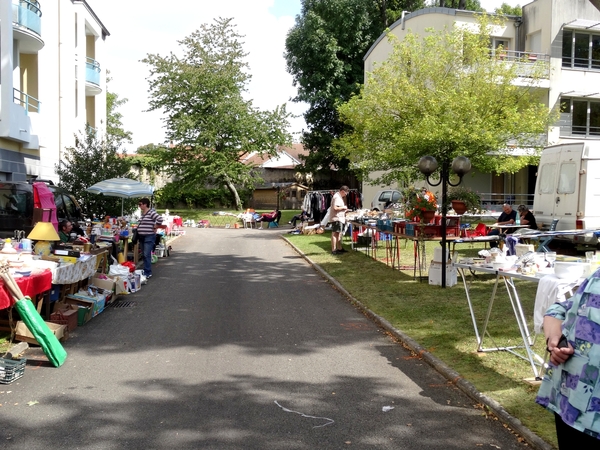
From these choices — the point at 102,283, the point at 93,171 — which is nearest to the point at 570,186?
the point at 102,283

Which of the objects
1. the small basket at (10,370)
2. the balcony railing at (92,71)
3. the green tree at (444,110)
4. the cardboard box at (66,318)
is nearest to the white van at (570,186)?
the green tree at (444,110)

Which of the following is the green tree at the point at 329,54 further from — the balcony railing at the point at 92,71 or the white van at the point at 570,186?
the white van at the point at 570,186

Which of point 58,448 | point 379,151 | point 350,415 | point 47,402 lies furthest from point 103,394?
point 379,151

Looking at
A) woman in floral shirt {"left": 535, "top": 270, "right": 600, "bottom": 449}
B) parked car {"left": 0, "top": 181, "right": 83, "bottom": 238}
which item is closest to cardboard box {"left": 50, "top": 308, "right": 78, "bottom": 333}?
parked car {"left": 0, "top": 181, "right": 83, "bottom": 238}

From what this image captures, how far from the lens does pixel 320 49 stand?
41.5 meters

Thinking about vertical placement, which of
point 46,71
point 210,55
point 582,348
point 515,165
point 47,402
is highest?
point 210,55

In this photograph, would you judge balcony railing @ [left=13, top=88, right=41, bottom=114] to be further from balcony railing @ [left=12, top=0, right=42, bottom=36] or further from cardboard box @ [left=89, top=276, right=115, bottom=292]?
cardboard box @ [left=89, top=276, right=115, bottom=292]

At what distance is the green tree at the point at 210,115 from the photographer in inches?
1639

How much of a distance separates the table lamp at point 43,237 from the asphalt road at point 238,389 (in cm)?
135

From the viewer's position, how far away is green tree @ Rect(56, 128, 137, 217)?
67.7 feet

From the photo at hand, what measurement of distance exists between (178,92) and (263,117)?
615cm

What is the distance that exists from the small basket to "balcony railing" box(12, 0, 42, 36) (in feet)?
54.3

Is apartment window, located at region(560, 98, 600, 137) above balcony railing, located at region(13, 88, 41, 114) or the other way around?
above

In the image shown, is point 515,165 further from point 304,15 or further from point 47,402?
point 304,15
